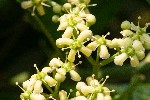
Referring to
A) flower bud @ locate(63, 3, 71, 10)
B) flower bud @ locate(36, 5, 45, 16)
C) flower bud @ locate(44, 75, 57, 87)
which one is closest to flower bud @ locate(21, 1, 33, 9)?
flower bud @ locate(36, 5, 45, 16)

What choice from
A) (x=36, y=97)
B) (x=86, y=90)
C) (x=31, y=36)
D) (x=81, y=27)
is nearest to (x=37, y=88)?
(x=36, y=97)

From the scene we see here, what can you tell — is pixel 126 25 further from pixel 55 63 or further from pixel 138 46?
pixel 55 63

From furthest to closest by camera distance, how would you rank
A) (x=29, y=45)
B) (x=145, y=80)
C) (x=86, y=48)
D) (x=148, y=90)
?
1. (x=29, y=45)
2. (x=145, y=80)
3. (x=148, y=90)
4. (x=86, y=48)

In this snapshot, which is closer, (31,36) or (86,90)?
(86,90)

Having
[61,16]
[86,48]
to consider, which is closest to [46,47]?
[61,16]

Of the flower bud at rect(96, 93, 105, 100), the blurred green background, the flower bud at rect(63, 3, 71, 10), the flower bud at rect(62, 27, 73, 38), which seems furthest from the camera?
the blurred green background

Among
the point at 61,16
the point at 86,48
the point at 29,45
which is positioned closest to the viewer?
the point at 86,48

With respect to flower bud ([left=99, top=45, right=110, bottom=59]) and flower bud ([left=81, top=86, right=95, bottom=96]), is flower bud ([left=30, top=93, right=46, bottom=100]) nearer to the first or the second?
flower bud ([left=81, top=86, right=95, bottom=96])

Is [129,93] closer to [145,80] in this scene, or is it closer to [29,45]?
[145,80]

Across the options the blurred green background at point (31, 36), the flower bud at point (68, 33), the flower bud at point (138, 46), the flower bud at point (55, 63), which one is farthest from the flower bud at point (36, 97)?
the blurred green background at point (31, 36)
